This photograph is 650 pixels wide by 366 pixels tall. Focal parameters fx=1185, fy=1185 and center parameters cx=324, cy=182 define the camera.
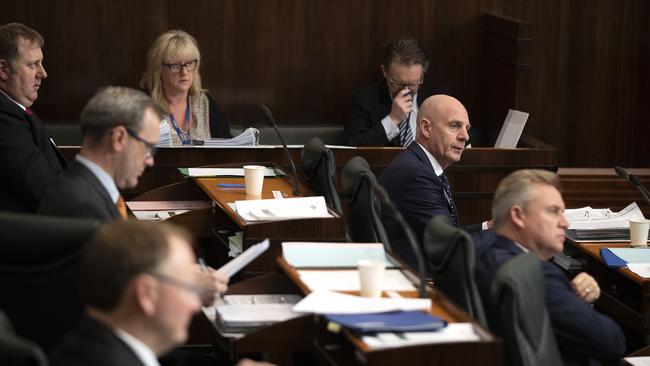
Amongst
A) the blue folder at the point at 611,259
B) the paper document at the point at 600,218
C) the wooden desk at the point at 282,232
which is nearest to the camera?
the wooden desk at the point at 282,232

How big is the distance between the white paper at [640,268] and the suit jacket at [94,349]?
2.65 m

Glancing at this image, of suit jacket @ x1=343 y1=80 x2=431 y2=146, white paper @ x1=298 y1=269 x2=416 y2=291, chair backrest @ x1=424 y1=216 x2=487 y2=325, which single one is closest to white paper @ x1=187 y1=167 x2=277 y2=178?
suit jacket @ x1=343 y1=80 x2=431 y2=146

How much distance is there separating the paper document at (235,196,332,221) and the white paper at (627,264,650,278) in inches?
46.5

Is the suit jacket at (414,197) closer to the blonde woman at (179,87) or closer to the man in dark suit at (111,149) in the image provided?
the man in dark suit at (111,149)

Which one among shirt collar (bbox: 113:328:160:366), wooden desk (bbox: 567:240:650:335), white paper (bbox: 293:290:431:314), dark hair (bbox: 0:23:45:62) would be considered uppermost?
dark hair (bbox: 0:23:45:62)

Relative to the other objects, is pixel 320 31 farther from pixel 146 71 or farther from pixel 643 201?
pixel 643 201

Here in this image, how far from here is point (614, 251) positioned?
15.6ft

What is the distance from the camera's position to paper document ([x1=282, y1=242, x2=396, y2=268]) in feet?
12.4

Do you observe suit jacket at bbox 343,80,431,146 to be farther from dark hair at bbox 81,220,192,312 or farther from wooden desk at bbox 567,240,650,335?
dark hair at bbox 81,220,192,312

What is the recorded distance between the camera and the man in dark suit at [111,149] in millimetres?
3484

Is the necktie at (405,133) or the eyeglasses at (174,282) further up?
the eyeglasses at (174,282)

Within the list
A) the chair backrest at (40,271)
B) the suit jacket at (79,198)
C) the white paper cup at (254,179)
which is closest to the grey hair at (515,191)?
the suit jacket at (79,198)

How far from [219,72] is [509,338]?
171 inches

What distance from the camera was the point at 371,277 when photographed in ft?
11.1
